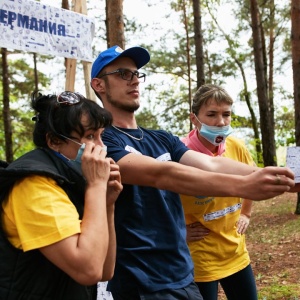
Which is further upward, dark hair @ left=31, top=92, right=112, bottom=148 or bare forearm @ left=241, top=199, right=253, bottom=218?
dark hair @ left=31, top=92, right=112, bottom=148

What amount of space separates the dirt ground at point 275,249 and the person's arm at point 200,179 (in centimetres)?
335

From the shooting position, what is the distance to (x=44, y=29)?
4297 millimetres

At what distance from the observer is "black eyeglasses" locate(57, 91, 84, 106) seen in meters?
1.96

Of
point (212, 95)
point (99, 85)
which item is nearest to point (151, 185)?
point (99, 85)

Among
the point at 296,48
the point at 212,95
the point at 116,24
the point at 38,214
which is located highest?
the point at 296,48

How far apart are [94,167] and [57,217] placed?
29 cm

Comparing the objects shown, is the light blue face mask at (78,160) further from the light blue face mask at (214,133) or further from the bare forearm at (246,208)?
the bare forearm at (246,208)

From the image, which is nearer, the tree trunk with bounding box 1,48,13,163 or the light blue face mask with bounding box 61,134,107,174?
the light blue face mask with bounding box 61,134,107,174

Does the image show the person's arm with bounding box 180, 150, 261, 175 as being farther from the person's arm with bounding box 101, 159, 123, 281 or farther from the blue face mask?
the blue face mask

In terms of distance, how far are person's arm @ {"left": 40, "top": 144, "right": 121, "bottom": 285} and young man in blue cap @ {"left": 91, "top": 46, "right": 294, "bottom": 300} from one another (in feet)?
1.10

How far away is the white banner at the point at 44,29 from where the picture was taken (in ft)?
13.2

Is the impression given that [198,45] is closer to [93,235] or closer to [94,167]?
[94,167]

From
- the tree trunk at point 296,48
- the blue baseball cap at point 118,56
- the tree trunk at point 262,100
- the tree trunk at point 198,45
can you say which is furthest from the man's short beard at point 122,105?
the tree trunk at point 262,100

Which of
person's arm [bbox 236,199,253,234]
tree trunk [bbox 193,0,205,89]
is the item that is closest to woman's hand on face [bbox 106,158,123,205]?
person's arm [bbox 236,199,253,234]
